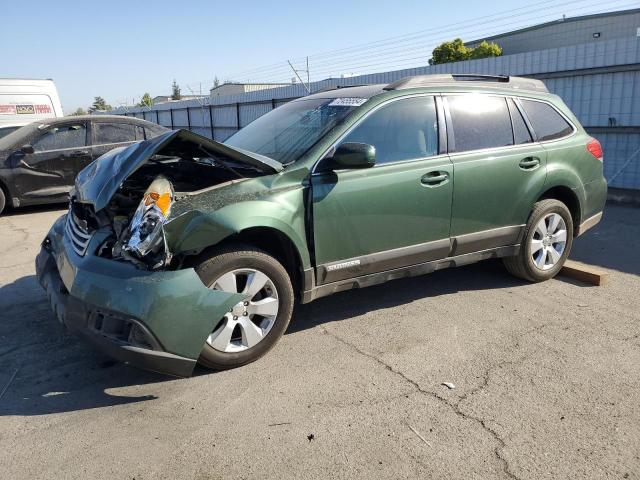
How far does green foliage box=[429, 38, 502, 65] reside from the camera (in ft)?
128

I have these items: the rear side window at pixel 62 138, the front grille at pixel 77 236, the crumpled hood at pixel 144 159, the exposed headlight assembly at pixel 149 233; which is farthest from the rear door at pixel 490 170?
the rear side window at pixel 62 138

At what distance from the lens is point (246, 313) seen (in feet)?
11.1

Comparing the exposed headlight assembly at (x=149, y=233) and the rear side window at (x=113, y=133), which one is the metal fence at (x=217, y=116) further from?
the exposed headlight assembly at (x=149, y=233)

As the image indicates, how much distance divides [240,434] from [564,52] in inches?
366

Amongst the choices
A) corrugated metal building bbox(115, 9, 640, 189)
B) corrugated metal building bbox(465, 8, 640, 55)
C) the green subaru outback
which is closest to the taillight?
the green subaru outback

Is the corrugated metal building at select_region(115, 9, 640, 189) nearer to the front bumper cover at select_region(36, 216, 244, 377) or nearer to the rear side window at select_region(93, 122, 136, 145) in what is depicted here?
the rear side window at select_region(93, 122, 136, 145)

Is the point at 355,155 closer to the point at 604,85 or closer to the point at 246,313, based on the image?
the point at 246,313

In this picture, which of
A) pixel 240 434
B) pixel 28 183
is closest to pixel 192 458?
pixel 240 434

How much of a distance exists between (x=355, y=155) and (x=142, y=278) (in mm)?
1595

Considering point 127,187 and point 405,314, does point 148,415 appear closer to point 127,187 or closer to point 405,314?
point 127,187

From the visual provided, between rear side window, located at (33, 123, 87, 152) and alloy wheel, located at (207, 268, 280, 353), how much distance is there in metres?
7.02

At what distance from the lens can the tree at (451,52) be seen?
41094 millimetres

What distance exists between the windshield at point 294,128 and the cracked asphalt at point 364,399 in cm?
138

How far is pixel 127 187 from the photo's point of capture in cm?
395
